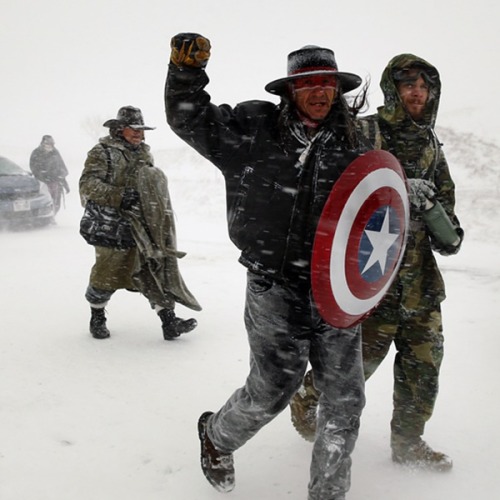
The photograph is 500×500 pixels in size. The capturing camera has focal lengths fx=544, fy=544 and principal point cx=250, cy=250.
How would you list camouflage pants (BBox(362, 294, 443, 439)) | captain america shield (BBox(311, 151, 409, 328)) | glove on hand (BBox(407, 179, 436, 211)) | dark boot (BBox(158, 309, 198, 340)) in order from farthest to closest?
1. dark boot (BBox(158, 309, 198, 340))
2. camouflage pants (BBox(362, 294, 443, 439))
3. glove on hand (BBox(407, 179, 436, 211))
4. captain america shield (BBox(311, 151, 409, 328))

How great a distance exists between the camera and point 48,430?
2.98 m

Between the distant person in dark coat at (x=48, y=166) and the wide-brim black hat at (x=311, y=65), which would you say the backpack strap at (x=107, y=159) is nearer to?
the wide-brim black hat at (x=311, y=65)

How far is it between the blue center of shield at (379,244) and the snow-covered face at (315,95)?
455 millimetres

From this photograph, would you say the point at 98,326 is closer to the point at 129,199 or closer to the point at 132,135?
the point at 129,199

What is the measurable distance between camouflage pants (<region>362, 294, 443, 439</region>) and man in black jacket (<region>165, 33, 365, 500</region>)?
17.8 inches

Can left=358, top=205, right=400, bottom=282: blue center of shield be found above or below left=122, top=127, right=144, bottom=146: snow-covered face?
below

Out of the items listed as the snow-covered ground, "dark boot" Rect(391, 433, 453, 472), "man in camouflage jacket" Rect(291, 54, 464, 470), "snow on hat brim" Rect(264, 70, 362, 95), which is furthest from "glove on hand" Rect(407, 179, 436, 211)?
the snow-covered ground

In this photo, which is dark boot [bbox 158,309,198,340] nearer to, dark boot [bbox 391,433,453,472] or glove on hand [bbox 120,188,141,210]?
glove on hand [bbox 120,188,141,210]

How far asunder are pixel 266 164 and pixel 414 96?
0.89 metres

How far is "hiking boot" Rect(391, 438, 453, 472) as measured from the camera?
2670mm

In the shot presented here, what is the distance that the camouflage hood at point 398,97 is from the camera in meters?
2.56

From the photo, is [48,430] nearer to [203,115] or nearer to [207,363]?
[207,363]

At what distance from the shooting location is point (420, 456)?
8.82 feet

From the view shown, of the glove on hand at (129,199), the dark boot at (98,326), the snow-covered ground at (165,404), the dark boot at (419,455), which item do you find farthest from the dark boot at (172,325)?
the dark boot at (419,455)
